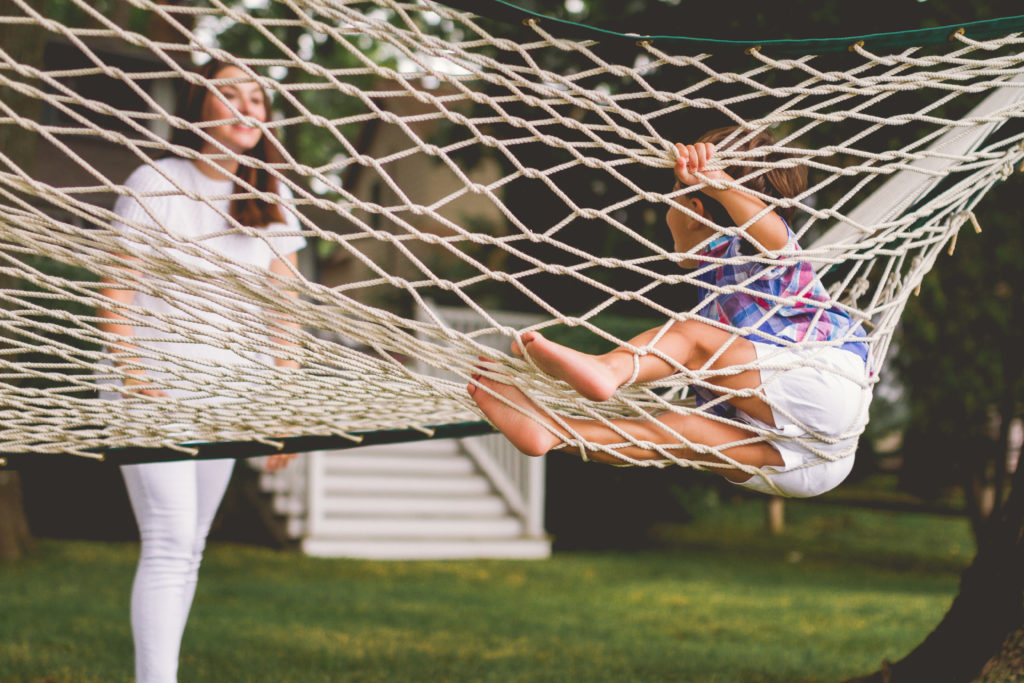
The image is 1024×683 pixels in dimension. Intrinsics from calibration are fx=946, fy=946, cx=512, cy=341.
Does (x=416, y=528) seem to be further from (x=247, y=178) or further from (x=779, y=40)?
(x=779, y=40)

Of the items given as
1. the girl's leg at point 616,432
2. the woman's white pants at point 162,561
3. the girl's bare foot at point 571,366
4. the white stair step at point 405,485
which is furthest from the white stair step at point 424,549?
the girl's bare foot at point 571,366

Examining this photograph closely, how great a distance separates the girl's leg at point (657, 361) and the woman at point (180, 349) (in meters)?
0.44

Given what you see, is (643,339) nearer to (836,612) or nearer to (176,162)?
(176,162)

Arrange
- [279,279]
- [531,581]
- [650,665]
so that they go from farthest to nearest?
[531,581] → [650,665] → [279,279]

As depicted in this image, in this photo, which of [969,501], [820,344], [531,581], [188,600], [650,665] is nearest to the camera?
[820,344]

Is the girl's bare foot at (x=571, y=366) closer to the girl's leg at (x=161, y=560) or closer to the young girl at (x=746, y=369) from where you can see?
the young girl at (x=746, y=369)

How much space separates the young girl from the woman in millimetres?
497

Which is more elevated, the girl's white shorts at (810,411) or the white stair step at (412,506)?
the girl's white shorts at (810,411)

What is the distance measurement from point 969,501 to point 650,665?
328 cm

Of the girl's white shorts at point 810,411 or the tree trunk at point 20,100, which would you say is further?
the tree trunk at point 20,100

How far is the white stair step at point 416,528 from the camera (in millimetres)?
5113

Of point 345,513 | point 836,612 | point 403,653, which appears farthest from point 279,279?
point 345,513

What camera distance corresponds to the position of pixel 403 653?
2648mm

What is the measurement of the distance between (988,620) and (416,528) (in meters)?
3.72
